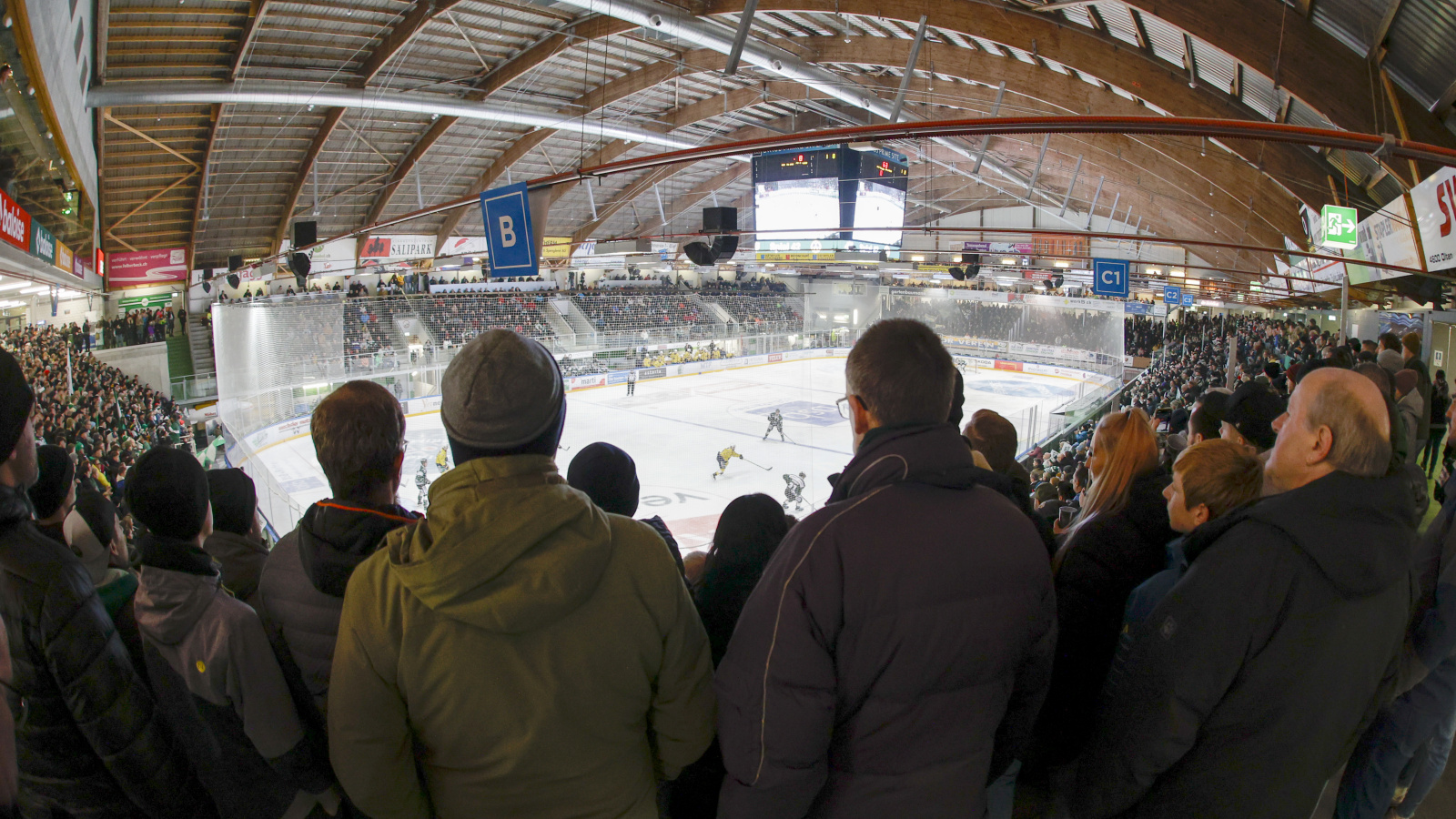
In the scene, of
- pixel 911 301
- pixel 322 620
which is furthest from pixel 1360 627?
pixel 911 301

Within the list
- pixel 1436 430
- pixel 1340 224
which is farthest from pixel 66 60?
pixel 1340 224

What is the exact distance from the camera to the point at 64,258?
8039 mm

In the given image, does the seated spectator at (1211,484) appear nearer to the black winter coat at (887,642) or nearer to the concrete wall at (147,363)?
the black winter coat at (887,642)

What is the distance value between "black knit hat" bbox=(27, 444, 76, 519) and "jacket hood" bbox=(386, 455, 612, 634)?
1711 millimetres

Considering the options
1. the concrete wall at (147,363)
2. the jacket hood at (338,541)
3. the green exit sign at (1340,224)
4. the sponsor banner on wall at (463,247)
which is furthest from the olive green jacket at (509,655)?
the sponsor banner on wall at (463,247)

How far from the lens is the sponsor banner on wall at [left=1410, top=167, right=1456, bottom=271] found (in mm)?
6445

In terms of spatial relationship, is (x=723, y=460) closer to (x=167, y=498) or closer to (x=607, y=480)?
(x=607, y=480)

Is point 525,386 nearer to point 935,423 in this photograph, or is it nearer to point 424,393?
point 935,423

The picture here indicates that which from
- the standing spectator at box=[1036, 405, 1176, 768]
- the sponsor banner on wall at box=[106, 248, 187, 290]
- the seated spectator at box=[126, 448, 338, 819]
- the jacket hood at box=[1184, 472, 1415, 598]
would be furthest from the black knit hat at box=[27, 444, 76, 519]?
the sponsor banner on wall at box=[106, 248, 187, 290]

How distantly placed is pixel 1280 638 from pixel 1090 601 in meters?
0.43

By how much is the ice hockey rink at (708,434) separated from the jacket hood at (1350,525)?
9.97 m

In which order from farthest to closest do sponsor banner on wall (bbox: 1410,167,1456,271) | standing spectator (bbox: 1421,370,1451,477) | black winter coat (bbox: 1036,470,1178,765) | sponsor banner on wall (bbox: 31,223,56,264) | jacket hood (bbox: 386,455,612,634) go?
standing spectator (bbox: 1421,370,1451,477), sponsor banner on wall (bbox: 1410,167,1456,271), sponsor banner on wall (bbox: 31,223,56,264), black winter coat (bbox: 1036,470,1178,765), jacket hood (bbox: 386,455,612,634)

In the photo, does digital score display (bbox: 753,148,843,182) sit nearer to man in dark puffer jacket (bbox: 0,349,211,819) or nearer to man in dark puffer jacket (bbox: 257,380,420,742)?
man in dark puffer jacket (bbox: 257,380,420,742)

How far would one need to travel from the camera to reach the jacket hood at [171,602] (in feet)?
5.17
